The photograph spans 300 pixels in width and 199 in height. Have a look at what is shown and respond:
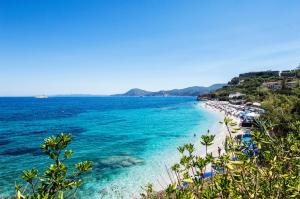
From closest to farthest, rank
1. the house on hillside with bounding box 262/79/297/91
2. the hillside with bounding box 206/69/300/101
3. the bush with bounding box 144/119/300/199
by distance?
the bush with bounding box 144/119/300/199 < the hillside with bounding box 206/69/300/101 < the house on hillside with bounding box 262/79/297/91

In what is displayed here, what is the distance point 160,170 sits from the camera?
Result: 75.4ft

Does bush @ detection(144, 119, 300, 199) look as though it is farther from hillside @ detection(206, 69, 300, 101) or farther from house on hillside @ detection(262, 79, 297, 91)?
house on hillside @ detection(262, 79, 297, 91)

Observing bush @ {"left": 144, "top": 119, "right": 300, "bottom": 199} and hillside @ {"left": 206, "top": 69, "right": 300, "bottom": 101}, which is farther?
hillside @ {"left": 206, "top": 69, "right": 300, "bottom": 101}

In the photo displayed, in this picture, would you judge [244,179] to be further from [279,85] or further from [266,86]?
[266,86]

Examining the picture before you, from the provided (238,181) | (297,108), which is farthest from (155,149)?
(238,181)

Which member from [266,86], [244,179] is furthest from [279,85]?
[244,179]

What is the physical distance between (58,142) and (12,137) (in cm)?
4559

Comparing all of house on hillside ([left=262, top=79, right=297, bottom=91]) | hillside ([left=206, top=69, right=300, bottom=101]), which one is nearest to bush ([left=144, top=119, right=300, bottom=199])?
hillside ([left=206, top=69, right=300, bottom=101])

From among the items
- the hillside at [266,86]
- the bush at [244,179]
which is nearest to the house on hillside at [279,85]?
the hillside at [266,86]

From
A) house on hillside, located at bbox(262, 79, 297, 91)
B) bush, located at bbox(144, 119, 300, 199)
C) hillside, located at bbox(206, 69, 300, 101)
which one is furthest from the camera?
house on hillside, located at bbox(262, 79, 297, 91)

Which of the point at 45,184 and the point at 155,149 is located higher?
the point at 45,184

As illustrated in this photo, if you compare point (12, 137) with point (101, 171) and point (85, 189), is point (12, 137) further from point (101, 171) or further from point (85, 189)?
point (85, 189)

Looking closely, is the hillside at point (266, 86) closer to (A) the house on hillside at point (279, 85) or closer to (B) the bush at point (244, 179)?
(A) the house on hillside at point (279, 85)

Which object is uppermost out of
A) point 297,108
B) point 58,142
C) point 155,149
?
point 58,142
